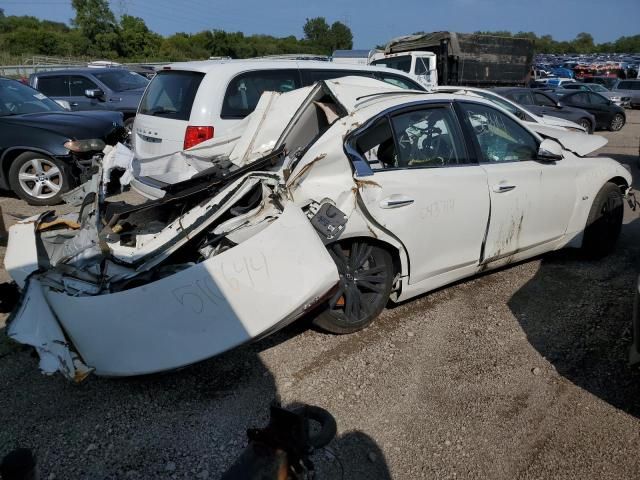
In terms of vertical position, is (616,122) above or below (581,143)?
below

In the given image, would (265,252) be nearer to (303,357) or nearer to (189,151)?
(303,357)

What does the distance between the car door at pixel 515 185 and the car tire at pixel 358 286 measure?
0.98 meters

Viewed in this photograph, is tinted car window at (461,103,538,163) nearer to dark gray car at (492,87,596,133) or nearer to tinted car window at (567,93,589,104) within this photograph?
dark gray car at (492,87,596,133)

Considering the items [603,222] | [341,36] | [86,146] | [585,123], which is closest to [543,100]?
[585,123]

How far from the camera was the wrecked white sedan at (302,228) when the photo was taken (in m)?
2.52

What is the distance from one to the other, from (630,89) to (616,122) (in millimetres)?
10071

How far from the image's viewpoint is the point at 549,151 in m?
4.07

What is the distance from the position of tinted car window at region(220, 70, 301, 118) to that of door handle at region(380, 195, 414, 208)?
287cm

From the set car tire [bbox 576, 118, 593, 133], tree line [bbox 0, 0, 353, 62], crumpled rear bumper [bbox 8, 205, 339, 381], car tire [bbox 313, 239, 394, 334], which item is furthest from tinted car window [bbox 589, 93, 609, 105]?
tree line [bbox 0, 0, 353, 62]

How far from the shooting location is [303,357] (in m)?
3.31

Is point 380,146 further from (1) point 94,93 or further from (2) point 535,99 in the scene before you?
(2) point 535,99

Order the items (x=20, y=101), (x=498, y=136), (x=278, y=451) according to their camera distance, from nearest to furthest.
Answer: (x=278, y=451)
(x=498, y=136)
(x=20, y=101)

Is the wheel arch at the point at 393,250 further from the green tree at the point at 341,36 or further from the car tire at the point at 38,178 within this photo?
the green tree at the point at 341,36

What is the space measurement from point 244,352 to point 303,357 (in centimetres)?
40
